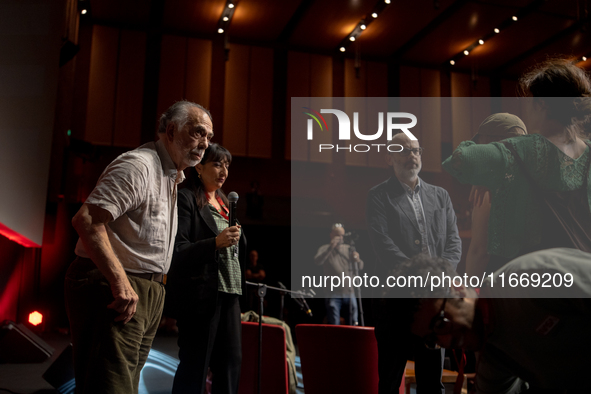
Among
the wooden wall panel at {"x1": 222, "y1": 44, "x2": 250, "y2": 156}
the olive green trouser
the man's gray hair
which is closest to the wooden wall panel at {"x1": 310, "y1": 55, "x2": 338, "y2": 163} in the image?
the wooden wall panel at {"x1": 222, "y1": 44, "x2": 250, "y2": 156}

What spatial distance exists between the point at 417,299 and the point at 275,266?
267 inches

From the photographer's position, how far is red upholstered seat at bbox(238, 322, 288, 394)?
2369mm

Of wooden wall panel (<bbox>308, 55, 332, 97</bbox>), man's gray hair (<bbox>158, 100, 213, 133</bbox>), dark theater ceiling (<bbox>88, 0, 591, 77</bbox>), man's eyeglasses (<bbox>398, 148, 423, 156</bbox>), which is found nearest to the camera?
man's gray hair (<bbox>158, 100, 213, 133</bbox>)

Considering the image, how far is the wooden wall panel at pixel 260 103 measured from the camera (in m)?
7.86

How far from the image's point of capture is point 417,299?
0.79 metres

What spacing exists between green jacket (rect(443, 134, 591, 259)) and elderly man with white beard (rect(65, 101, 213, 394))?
853mm

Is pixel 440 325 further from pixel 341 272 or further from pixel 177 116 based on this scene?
pixel 341 272

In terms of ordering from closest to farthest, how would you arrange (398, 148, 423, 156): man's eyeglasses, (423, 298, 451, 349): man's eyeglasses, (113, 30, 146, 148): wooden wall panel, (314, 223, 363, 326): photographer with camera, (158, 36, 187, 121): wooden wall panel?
(423, 298, 451, 349): man's eyeglasses → (398, 148, 423, 156): man's eyeglasses → (314, 223, 363, 326): photographer with camera → (113, 30, 146, 148): wooden wall panel → (158, 36, 187, 121): wooden wall panel

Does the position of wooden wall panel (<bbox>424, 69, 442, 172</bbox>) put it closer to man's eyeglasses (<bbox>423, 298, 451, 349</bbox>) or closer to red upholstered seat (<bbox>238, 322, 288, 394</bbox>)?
red upholstered seat (<bbox>238, 322, 288, 394</bbox>)

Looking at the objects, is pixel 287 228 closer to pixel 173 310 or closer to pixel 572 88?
pixel 173 310

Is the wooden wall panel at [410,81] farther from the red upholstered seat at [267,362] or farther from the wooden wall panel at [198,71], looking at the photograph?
the red upholstered seat at [267,362]

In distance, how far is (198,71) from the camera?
779 centimetres

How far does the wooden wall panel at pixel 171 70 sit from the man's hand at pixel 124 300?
663 centimetres

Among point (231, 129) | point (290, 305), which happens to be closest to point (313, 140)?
point (231, 129)
